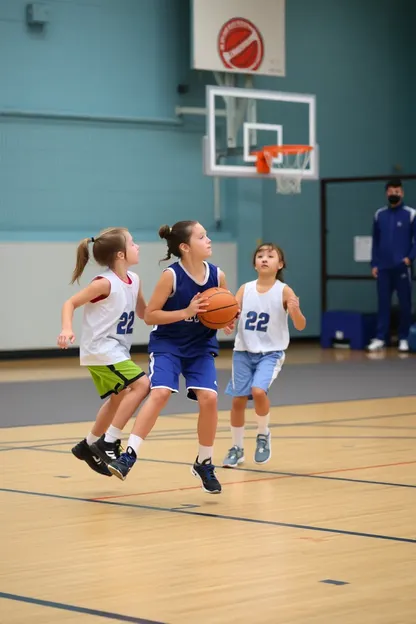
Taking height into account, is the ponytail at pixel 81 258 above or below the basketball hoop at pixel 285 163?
below

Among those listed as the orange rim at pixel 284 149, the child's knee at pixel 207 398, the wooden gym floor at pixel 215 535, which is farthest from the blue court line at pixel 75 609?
the orange rim at pixel 284 149

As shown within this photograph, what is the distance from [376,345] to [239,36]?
14.9 ft

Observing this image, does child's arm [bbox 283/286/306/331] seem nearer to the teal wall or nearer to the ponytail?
the ponytail

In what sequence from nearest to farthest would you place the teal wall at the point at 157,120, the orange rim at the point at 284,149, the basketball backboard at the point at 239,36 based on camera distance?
the teal wall at the point at 157,120 → the orange rim at the point at 284,149 → the basketball backboard at the point at 239,36

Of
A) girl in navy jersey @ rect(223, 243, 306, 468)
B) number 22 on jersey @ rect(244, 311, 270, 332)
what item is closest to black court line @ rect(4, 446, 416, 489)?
girl in navy jersey @ rect(223, 243, 306, 468)

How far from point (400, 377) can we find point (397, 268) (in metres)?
4.25

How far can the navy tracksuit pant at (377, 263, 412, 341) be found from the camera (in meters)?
17.3

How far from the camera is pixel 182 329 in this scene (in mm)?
6660

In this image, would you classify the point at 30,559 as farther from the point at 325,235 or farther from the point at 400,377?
the point at 325,235

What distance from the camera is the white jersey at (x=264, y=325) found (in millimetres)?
7684

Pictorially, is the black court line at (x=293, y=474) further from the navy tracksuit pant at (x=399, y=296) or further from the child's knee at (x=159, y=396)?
the navy tracksuit pant at (x=399, y=296)

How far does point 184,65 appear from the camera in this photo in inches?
698

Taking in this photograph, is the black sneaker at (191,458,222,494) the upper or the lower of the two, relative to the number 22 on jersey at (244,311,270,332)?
lower

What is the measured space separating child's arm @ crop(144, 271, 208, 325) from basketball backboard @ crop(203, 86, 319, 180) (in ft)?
32.1
